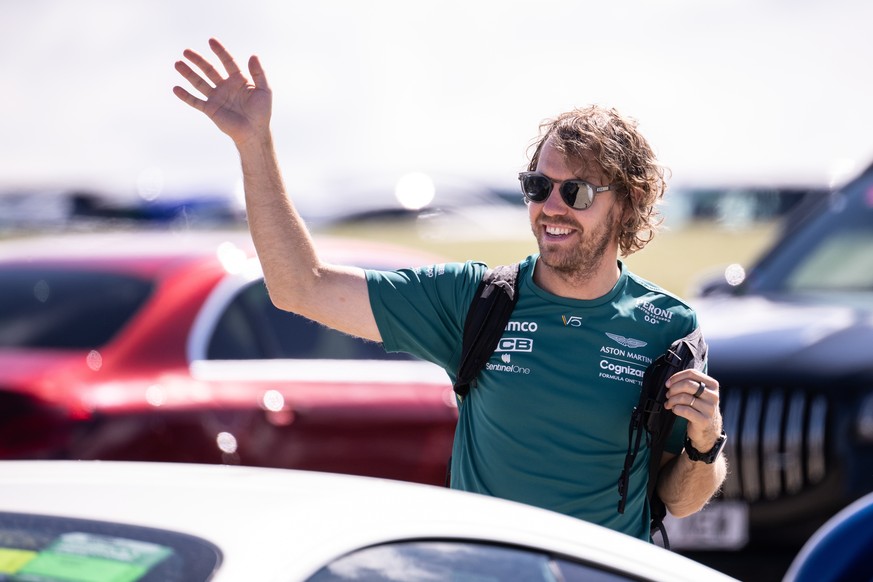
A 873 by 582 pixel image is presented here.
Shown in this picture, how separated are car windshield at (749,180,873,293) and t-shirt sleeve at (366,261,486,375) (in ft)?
11.7

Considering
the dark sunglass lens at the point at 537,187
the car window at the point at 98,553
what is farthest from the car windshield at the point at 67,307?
the car window at the point at 98,553

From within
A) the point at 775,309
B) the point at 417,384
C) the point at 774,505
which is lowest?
the point at 774,505

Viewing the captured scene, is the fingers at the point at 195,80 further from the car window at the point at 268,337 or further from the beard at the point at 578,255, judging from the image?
the car window at the point at 268,337

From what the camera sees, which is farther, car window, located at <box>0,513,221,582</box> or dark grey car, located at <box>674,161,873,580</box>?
dark grey car, located at <box>674,161,873,580</box>

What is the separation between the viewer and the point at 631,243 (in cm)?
319

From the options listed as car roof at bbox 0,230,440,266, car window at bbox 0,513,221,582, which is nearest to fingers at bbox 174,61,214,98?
car window at bbox 0,513,221,582

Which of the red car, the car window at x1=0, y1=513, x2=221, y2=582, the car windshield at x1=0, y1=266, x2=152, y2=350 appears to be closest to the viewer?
the car window at x1=0, y1=513, x2=221, y2=582

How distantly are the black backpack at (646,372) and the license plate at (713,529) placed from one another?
1857 millimetres

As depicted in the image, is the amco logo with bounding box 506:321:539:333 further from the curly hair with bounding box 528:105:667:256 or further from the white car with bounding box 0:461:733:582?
the white car with bounding box 0:461:733:582

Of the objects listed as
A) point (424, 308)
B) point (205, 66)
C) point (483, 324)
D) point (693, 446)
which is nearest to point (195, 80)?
point (205, 66)

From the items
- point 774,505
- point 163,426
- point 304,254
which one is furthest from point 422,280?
point 774,505

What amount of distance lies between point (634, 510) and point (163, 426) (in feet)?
6.98

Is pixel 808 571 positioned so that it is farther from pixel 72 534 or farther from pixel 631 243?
pixel 72 534

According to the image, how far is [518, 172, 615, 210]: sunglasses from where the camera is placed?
9.85 feet
